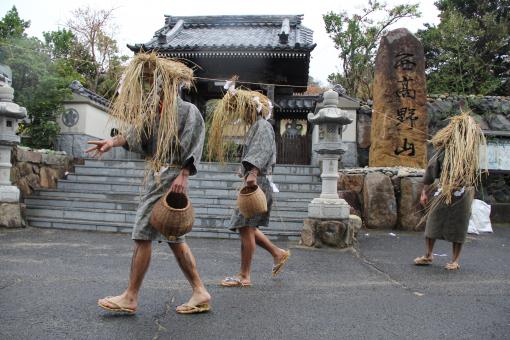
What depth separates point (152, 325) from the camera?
280 cm

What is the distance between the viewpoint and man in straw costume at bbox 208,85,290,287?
396 cm

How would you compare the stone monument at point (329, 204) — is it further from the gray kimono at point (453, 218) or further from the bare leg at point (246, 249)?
the bare leg at point (246, 249)

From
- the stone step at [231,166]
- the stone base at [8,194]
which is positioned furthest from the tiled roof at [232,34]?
the stone base at [8,194]

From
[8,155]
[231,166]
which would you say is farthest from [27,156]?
[231,166]

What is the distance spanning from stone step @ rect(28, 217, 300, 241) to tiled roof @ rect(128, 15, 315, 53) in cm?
663

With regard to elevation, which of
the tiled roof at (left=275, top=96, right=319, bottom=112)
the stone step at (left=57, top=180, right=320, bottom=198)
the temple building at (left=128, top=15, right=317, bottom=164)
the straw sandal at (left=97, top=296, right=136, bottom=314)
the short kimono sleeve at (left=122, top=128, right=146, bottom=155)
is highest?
the temple building at (left=128, top=15, right=317, bottom=164)

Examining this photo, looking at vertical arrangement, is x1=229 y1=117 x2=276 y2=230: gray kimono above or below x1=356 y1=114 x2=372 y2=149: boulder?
below

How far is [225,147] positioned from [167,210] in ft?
6.10

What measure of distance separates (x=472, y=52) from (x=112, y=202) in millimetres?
15832

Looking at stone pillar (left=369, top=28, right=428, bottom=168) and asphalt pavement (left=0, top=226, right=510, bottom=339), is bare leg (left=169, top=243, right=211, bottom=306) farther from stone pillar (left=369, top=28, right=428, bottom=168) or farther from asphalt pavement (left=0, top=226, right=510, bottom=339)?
stone pillar (left=369, top=28, right=428, bottom=168)

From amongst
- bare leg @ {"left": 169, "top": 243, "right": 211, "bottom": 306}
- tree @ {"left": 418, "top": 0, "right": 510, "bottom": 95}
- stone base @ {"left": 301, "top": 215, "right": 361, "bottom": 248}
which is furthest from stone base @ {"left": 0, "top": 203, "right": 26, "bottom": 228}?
tree @ {"left": 418, "top": 0, "right": 510, "bottom": 95}

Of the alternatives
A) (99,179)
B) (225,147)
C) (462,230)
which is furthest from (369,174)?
(99,179)

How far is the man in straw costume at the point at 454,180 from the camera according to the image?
5.04 m

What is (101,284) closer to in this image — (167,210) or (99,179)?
(167,210)
